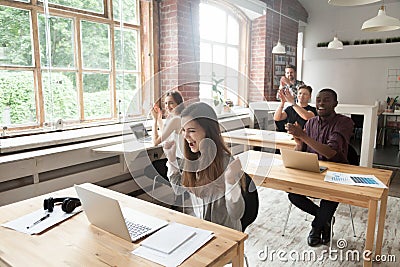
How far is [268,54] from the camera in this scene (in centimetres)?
577

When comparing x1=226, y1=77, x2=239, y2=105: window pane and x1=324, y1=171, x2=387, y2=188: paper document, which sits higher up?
x1=226, y1=77, x2=239, y2=105: window pane

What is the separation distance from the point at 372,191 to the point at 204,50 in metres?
3.30

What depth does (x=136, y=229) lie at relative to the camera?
→ 1.36 meters

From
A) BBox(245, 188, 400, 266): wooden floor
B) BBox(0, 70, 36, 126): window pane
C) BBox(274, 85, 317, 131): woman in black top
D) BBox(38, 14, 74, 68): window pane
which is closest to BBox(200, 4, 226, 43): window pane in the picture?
BBox(274, 85, 317, 131): woman in black top

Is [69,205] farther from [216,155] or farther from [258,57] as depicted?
[258,57]

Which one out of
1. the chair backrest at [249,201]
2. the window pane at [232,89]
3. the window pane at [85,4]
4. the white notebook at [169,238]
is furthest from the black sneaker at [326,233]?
the window pane at [85,4]

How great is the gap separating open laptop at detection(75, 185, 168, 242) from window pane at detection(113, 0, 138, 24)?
2.62 metres

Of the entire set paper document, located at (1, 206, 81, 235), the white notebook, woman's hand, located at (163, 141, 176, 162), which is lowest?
paper document, located at (1, 206, 81, 235)

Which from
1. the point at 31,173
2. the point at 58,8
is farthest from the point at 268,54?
the point at 31,173

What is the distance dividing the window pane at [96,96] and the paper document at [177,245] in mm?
2284

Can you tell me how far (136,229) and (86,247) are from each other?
0.68 feet

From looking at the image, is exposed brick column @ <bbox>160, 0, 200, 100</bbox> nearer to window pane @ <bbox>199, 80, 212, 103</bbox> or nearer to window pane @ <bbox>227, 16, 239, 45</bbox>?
window pane @ <bbox>199, 80, 212, 103</bbox>

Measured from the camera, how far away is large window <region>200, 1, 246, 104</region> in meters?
4.29

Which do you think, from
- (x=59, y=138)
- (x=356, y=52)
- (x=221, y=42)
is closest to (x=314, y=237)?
(x=59, y=138)
